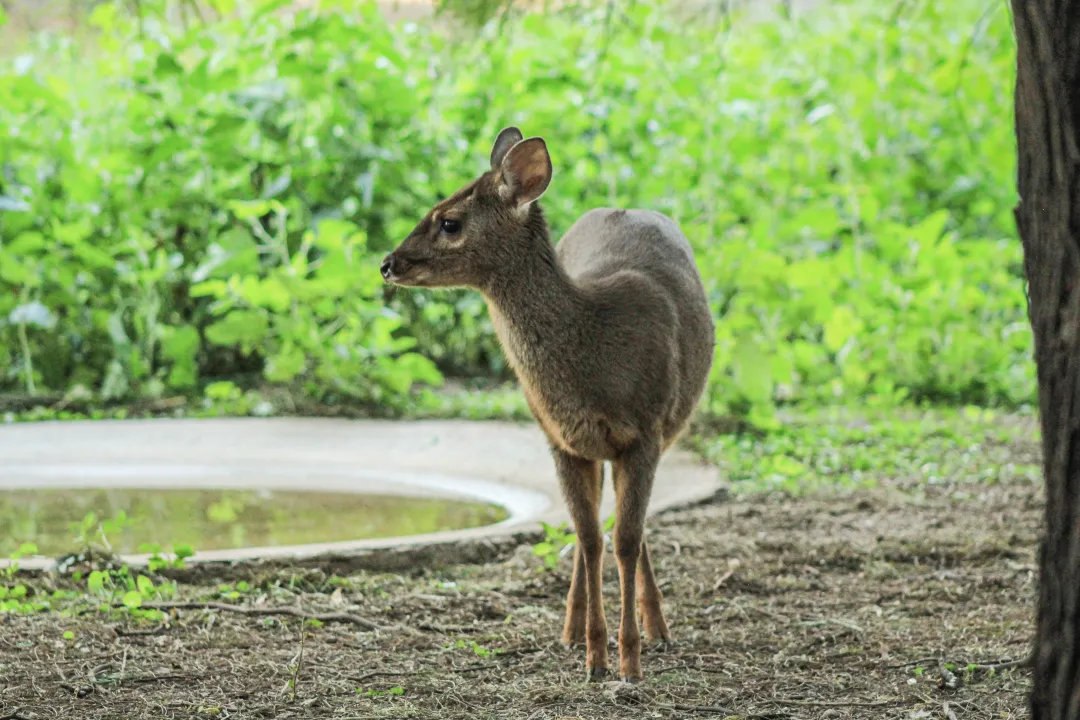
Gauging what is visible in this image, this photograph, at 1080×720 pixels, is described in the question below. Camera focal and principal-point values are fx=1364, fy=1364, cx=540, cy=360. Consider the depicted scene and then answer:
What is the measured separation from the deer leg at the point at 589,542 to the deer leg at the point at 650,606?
18cm

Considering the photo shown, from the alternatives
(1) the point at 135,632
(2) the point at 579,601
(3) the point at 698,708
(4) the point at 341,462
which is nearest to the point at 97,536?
(1) the point at 135,632

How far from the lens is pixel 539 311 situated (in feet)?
13.0

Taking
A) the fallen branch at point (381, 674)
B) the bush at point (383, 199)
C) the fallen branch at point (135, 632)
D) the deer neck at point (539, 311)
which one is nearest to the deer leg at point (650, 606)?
the deer neck at point (539, 311)

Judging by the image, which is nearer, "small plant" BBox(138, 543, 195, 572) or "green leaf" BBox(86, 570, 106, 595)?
"green leaf" BBox(86, 570, 106, 595)

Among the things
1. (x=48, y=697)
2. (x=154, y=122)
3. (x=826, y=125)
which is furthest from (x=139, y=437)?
(x=826, y=125)

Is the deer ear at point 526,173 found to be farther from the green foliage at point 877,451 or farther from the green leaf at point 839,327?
the green leaf at point 839,327

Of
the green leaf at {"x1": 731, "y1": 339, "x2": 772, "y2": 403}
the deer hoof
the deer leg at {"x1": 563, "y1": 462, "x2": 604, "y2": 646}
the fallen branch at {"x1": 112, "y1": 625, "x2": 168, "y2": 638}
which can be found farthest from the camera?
the green leaf at {"x1": 731, "y1": 339, "x2": 772, "y2": 403}

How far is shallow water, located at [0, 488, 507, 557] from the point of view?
211 inches

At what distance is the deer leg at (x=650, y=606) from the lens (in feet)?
13.8

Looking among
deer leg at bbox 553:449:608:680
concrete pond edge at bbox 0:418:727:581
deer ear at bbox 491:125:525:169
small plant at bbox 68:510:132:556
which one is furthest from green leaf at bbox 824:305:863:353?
small plant at bbox 68:510:132:556

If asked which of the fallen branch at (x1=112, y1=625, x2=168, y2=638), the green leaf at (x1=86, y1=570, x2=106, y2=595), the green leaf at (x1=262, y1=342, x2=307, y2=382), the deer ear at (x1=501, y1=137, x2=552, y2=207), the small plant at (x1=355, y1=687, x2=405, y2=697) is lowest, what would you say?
the small plant at (x1=355, y1=687, x2=405, y2=697)

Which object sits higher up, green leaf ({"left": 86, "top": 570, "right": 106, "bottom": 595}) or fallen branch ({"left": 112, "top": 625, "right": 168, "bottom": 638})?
green leaf ({"left": 86, "top": 570, "right": 106, "bottom": 595})

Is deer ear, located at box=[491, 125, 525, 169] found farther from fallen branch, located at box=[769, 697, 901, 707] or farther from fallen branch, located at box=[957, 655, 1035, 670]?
fallen branch, located at box=[957, 655, 1035, 670]

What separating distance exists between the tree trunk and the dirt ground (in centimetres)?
100
